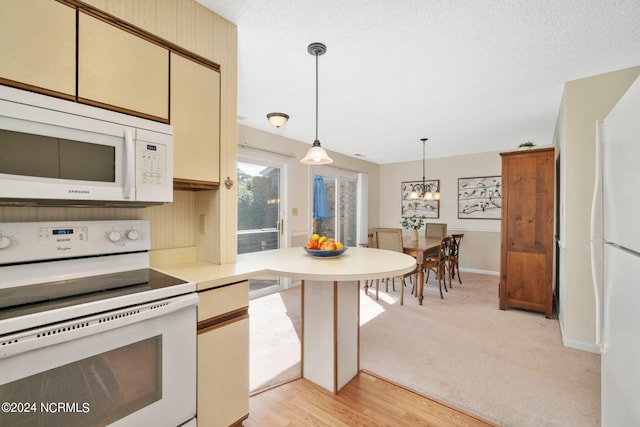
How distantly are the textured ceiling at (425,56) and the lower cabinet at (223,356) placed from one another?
1719 mm

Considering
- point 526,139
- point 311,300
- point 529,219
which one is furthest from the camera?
point 526,139

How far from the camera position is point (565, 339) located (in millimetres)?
2650

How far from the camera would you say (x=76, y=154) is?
1203 mm

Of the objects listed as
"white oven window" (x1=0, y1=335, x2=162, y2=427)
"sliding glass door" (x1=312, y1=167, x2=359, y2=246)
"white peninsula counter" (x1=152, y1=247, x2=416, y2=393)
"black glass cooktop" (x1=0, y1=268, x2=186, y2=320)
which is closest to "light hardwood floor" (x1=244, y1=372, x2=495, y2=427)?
"white peninsula counter" (x1=152, y1=247, x2=416, y2=393)

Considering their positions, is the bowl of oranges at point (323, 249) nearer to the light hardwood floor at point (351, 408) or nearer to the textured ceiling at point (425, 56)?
the light hardwood floor at point (351, 408)

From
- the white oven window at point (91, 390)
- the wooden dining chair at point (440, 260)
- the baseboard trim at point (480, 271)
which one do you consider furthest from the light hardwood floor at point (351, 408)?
the baseboard trim at point (480, 271)

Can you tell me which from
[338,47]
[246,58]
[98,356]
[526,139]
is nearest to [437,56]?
[338,47]

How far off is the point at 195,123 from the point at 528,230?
3.73 m

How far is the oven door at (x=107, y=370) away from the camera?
89 centimetres

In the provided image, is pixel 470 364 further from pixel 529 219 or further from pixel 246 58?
pixel 246 58

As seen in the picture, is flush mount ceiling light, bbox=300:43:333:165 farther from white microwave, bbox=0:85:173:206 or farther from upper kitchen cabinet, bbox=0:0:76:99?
upper kitchen cabinet, bbox=0:0:76:99

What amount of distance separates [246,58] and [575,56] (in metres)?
2.59

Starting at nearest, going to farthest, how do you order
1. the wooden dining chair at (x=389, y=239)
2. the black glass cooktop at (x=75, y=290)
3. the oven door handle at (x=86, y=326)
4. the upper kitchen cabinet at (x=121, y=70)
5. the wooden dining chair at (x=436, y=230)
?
the oven door handle at (x=86, y=326) → the black glass cooktop at (x=75, y=290) → the upper kitchen cabinet at (x=121, y=70) → the wooden dining chair at (x=389, y=239) → the wooden dining chair at (x=436, y=230)

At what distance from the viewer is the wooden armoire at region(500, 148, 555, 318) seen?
3.26 metres
